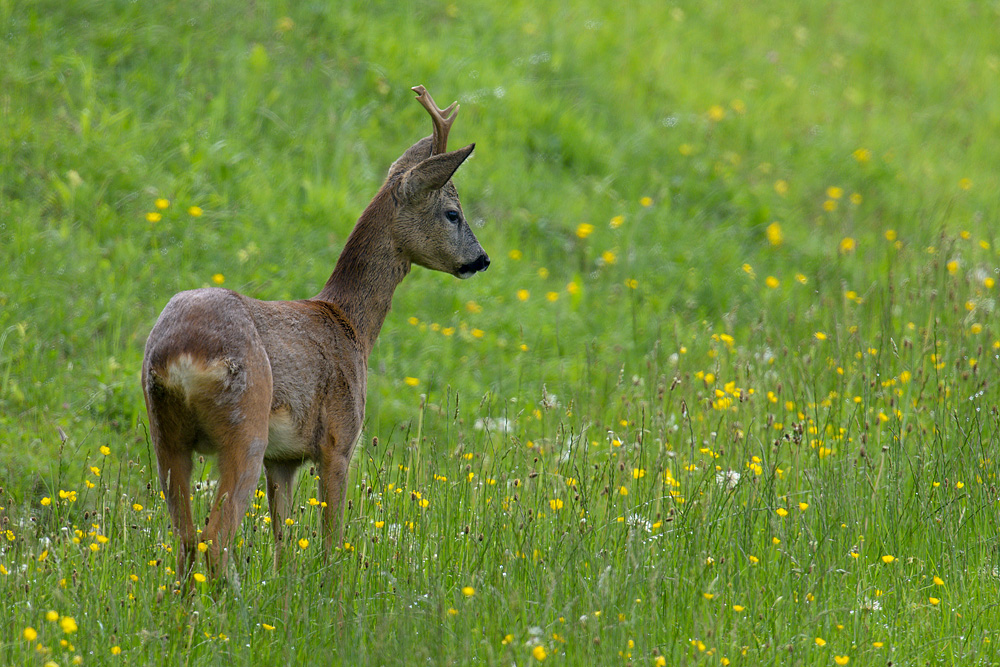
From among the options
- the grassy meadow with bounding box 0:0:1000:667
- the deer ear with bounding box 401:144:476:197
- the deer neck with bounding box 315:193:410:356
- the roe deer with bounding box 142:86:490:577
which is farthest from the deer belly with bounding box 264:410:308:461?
the deer ear with bounding box 401:144:476:197

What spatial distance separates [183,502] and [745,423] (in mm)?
3348

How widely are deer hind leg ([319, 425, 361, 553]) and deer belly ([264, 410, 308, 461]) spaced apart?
10 cm

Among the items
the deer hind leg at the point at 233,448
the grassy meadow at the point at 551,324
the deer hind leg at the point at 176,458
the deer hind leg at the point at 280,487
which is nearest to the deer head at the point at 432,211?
the grassy meadow at the point at 551,324

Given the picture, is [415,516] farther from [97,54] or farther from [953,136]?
[953,136]

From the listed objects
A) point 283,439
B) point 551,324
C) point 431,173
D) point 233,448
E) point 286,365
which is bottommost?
point 551,324

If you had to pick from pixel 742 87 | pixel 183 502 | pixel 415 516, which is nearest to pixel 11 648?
pixel 183 502

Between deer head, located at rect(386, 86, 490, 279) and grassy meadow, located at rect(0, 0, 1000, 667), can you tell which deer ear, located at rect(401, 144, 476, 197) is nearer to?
deer head, located at rect(386, 86, 490, 279)

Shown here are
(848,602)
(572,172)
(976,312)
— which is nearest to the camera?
(848,602)

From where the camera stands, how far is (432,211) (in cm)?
516

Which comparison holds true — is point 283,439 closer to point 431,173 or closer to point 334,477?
point 334,477

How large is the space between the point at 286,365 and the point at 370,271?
892mm

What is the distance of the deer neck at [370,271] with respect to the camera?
5055mm

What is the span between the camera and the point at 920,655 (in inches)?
154

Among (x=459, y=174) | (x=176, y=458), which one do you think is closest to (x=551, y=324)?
(x=459, y=174)
